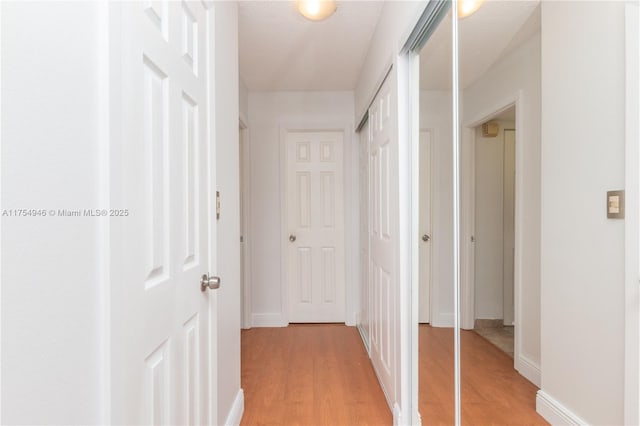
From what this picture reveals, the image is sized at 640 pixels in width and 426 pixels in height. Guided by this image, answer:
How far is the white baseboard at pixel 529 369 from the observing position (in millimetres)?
806

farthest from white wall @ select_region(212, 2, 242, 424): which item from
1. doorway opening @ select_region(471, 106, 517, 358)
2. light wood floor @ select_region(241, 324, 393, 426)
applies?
doorway opening @ select_region(471, 106, 517, 358)

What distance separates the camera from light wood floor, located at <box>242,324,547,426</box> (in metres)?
Result: 0.94

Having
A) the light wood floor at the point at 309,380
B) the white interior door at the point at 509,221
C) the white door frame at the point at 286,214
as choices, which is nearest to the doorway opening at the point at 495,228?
the white interior door at the point at 509,221

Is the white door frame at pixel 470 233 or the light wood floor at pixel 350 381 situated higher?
the white door frame at pixel 470 233

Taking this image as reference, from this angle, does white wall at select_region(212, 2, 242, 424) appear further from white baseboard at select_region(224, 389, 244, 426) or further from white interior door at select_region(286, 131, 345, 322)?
white interior door at select_region(286, 131, 345, 322)

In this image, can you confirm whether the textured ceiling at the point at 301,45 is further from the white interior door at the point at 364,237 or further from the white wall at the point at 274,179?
the white interior door at the point at 364,237

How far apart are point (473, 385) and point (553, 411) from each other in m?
0.36

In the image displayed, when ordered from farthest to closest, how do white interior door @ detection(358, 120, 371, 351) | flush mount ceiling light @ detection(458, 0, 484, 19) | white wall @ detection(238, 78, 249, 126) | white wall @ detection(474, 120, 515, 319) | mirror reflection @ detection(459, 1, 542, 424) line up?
white wall @ detection(238, 78, 249, 126) < white interior door @ detection(358, 120, 371, 351) < flush mount ceiling light @ detection(458, 0, 484, 19) < white wall @ detection(474, 120, 515, 319) < mirror reflection @ detection(459, 1, 542, 424)

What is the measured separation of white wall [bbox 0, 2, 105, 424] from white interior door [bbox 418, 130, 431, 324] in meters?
1.24

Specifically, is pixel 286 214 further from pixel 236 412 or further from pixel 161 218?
pixel 161 218

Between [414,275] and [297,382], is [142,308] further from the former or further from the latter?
[297,382]

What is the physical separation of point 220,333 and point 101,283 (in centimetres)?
96

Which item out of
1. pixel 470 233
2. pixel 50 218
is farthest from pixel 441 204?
pixel 50 218

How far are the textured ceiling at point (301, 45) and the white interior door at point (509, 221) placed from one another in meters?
1.63
